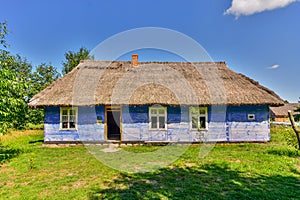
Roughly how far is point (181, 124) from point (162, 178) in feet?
18.5

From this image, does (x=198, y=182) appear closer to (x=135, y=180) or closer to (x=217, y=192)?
(x=217, y=192)

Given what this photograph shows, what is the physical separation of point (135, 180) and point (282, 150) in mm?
7167

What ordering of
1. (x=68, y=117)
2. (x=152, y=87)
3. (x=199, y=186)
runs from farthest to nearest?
(x=152, y=87)
(x=68, y=117)
(x=199, y=186)

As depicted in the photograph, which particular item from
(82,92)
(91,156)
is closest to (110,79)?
(82,92)

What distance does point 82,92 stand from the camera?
11328 mm

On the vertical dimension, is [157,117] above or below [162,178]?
above

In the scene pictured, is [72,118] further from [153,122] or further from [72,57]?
[72,57]

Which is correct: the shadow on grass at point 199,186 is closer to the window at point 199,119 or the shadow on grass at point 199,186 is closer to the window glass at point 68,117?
the window at point 199,119

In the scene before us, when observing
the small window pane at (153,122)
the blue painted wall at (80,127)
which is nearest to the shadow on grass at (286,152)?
the small window pane at (153,122)

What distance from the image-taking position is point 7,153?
8.90 m


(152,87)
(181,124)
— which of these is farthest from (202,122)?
(152,87)

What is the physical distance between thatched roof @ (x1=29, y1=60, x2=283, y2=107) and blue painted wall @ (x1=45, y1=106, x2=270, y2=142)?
535 millimetres

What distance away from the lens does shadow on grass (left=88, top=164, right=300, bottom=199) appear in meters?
4.60

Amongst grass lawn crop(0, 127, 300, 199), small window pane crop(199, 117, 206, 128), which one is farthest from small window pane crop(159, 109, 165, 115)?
grass lawn crop(0, 127, 300, 199)
